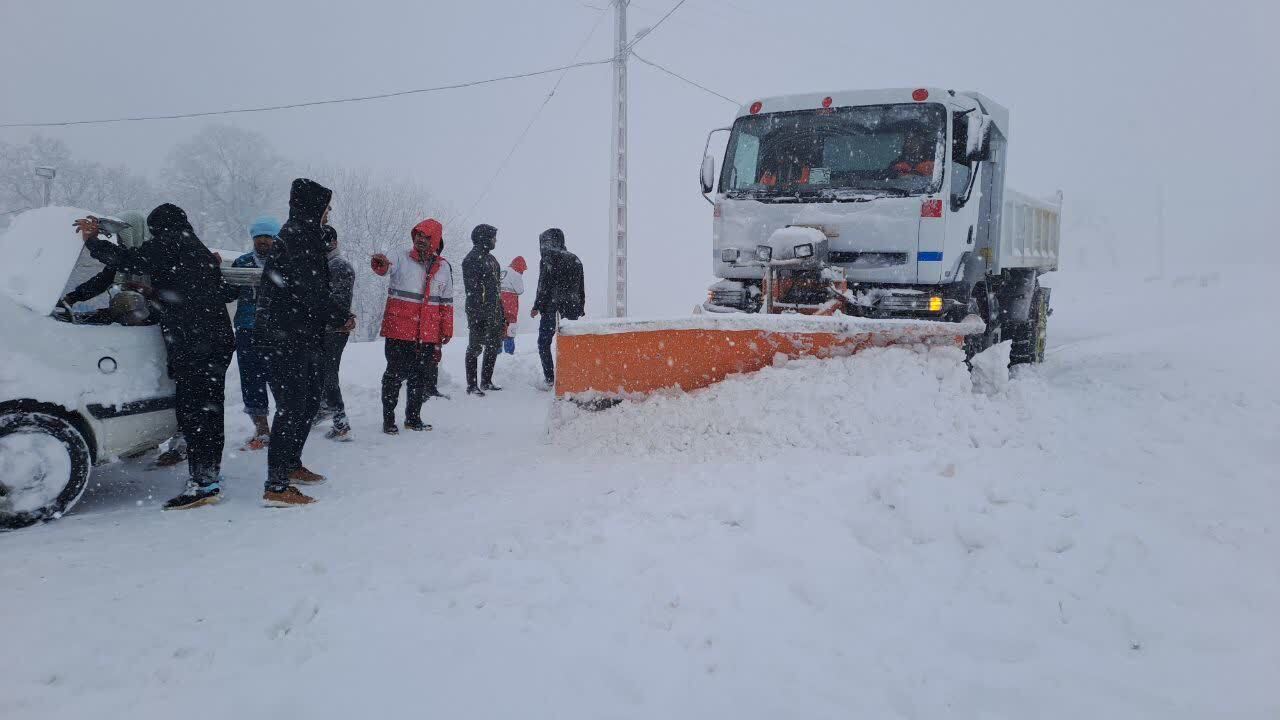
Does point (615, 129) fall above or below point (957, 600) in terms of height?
above

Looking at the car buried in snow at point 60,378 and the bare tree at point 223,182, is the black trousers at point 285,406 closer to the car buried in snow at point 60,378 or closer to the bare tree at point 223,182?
the car buried in snow at point 60,378

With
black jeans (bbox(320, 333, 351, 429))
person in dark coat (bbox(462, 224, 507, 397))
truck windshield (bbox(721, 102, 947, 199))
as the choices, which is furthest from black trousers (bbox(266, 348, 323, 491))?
truck windshield (bbox(721, 102, 947, 199))

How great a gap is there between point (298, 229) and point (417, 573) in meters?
2.32

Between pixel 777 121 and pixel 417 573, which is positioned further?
pixel 777 121

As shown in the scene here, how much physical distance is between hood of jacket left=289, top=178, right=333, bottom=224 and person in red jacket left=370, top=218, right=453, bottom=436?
1.36 m

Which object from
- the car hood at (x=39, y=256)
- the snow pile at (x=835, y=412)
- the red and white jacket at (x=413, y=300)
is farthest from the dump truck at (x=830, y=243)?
the car hood at (x=39, y=256)

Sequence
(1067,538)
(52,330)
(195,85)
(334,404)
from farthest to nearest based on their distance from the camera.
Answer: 1. (195,85)
2. (334,404)
3. (52,330)
4. (1067,538)

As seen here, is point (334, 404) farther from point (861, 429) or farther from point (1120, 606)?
point (1120, 606)

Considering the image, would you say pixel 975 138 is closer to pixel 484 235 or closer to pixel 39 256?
pixel 484 235

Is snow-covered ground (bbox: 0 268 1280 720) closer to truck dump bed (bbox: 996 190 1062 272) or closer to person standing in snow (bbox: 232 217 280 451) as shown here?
person standing in snow (bbox: 232 217 280 451)

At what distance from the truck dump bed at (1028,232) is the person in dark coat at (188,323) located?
7.00 meters

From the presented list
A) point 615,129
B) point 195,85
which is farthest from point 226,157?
point 195,85

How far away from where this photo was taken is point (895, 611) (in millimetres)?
2537

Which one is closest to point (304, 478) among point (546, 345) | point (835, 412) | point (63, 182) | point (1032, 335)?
point (835, 412)
